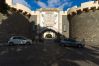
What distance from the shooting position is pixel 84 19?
55.4 meters

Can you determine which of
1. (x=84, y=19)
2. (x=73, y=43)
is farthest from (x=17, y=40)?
(x=84, y=19)

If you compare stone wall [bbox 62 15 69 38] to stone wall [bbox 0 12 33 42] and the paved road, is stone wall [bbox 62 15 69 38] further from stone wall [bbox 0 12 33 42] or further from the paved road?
the paved road

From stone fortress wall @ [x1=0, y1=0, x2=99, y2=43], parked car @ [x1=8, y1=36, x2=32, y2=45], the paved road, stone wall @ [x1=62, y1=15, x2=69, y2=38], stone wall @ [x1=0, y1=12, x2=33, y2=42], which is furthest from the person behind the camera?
stone wall @ [x1=62, y1=15, x2=69, y2=38]

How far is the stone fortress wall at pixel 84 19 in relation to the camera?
53.2 meters

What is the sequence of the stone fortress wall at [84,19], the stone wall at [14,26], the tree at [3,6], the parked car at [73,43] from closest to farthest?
the tree at [3,6] → the parked car at [73,43] → the stone fortress wall at [84,19] → the stone wall at [14,26]

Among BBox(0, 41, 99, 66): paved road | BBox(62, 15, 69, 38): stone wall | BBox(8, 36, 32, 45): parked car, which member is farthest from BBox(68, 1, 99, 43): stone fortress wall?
BBox(0, 41, 99, 66): paved road

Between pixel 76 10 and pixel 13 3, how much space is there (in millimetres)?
14198

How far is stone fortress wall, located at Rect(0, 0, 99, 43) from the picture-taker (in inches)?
2093

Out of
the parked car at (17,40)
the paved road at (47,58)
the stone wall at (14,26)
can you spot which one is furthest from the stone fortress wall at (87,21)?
the paved road at (47,58)

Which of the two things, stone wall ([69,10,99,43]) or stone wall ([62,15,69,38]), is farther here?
stone wall ([62,15,69,38])

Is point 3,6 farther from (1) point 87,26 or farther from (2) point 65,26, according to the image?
(2) point 65,26

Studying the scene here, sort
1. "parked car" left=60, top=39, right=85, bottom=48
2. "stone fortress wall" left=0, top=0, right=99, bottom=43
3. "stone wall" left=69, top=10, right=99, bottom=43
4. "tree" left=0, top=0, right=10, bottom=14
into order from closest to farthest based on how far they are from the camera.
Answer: "tree" left=0, top=0, right=10, bottom=14
"parked car" left=60, top=39, right=85, bottom=48
"stone wall" left=69, top=10, right=99, bottom=43
"stone fortress wall" left=0, top=0, right=99, bottom=43

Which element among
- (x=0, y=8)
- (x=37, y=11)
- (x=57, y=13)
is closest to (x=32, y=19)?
(x=37, y=11)

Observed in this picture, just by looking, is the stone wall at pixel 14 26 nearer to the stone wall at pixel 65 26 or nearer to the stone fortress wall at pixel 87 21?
the stone wall at pixel 65 26
